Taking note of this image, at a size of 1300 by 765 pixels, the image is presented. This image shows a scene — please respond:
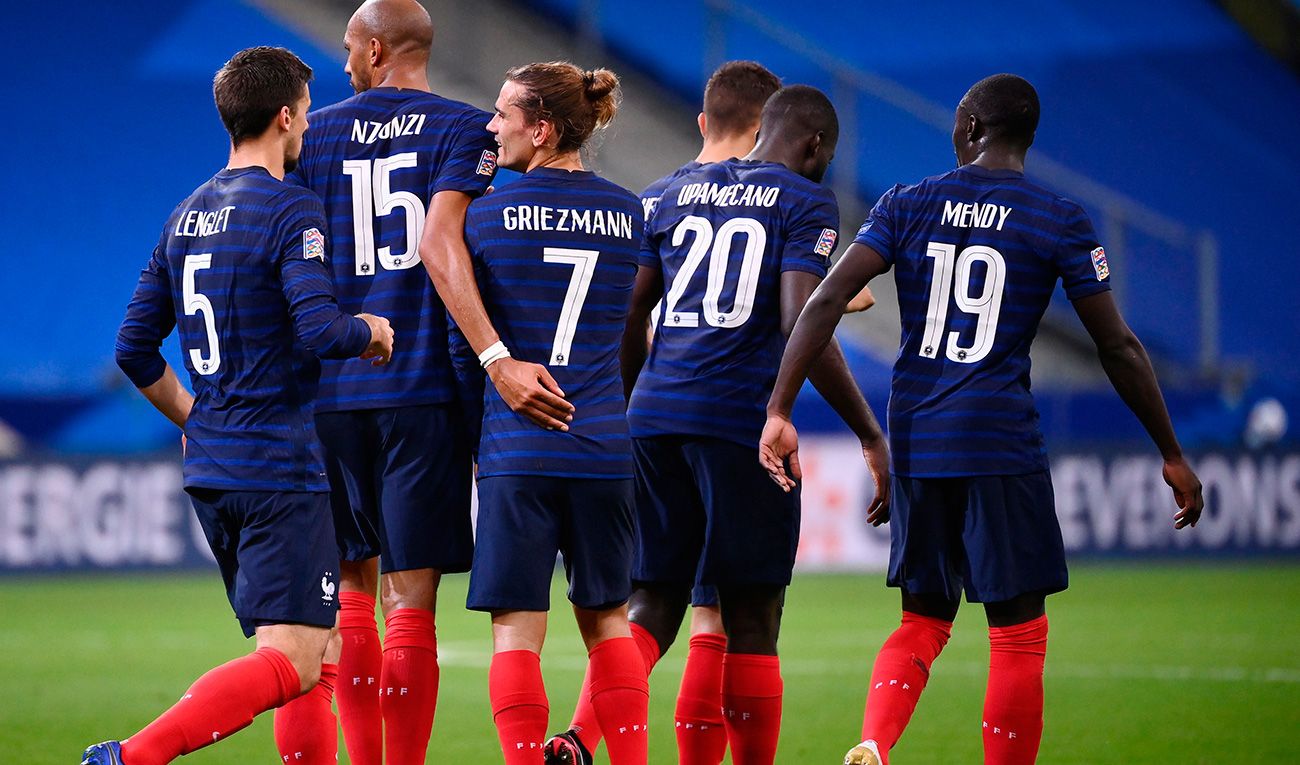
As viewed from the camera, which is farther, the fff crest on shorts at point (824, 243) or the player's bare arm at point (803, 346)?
the fff crest on shorts at point (824, 243)

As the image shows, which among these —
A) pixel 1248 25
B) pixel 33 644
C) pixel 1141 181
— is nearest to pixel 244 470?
pixel 33 644

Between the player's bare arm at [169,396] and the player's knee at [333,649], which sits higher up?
the player's bare arm at [169,396]

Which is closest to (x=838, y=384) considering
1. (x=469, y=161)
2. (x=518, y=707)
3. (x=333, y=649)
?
(x=469, y=161)

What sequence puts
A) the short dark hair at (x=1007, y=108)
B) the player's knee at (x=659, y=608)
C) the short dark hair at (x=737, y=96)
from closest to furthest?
the short dark hair at (x=1007, y=108) → the player's knee at (x=659, y=608) → the short dark hair at (x=737, y=96)

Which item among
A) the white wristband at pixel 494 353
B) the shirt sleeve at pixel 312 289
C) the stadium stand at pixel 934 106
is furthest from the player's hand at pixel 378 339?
the stadium stand at pixel 934 106

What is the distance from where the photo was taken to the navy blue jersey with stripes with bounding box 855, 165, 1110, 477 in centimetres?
476

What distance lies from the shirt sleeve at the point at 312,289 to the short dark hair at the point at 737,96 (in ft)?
4.89

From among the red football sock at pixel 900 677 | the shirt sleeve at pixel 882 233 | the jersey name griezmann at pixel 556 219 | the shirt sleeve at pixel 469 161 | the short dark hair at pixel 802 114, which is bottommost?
the red football sock at pixel 900 677

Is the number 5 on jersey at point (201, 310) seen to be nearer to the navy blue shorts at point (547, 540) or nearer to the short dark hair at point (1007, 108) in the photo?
the navy blue shorts at point (547, 540)

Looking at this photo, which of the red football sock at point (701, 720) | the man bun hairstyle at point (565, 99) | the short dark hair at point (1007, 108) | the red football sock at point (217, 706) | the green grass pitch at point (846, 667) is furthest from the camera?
the green grass pitch at point (846, 667)

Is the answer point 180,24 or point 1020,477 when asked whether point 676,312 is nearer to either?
point 1020,477

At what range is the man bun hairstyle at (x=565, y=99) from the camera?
15.2 ft

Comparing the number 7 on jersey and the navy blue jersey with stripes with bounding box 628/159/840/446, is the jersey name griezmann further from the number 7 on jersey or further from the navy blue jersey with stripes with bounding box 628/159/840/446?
the navy blue jersey with stripes with bounding box 628/159/840/446

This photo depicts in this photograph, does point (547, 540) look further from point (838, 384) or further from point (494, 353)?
point (838, 384)
